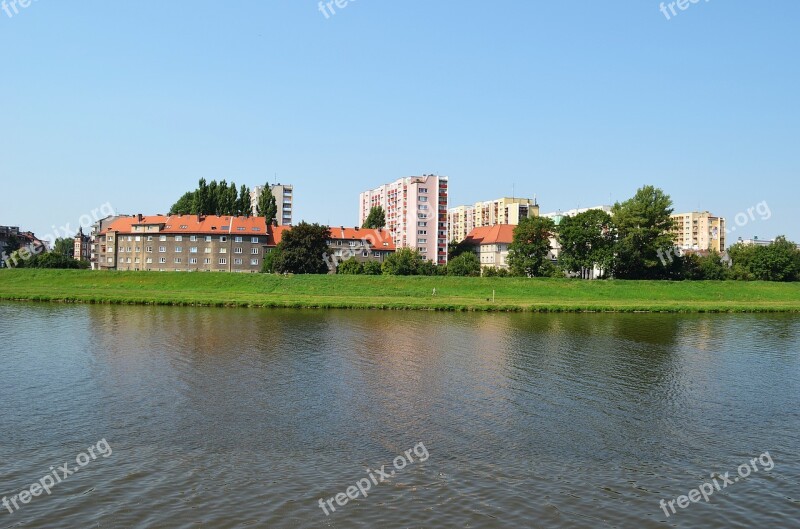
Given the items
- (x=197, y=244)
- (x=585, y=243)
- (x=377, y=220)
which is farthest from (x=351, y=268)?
(x=377, y=220)

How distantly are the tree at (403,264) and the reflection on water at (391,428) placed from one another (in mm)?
65623

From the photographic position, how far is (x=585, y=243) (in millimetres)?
104312

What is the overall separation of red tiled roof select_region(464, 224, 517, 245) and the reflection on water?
100107 millimetres

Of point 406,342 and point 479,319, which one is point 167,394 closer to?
point 406,342

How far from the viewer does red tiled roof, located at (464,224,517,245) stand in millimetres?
142125

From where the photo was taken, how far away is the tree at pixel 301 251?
99.4 meters

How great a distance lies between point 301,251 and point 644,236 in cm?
5368

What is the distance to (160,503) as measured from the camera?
14.7m

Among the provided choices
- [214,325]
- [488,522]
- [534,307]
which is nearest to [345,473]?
[488,522]

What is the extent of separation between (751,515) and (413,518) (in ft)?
25.2

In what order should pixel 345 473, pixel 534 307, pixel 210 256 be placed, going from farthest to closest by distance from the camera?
pixel 210 256 < pixel 534 307 < pixel 345 473

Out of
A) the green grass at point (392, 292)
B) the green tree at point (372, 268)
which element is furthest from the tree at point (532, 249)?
the green tree at point (372, 268)

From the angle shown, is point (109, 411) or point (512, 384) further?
point (512, 384)

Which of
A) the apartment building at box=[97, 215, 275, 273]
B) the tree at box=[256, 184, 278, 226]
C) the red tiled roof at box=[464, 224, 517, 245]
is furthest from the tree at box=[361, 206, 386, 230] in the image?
the apartment building at box=[97, 215, 275, 273]
